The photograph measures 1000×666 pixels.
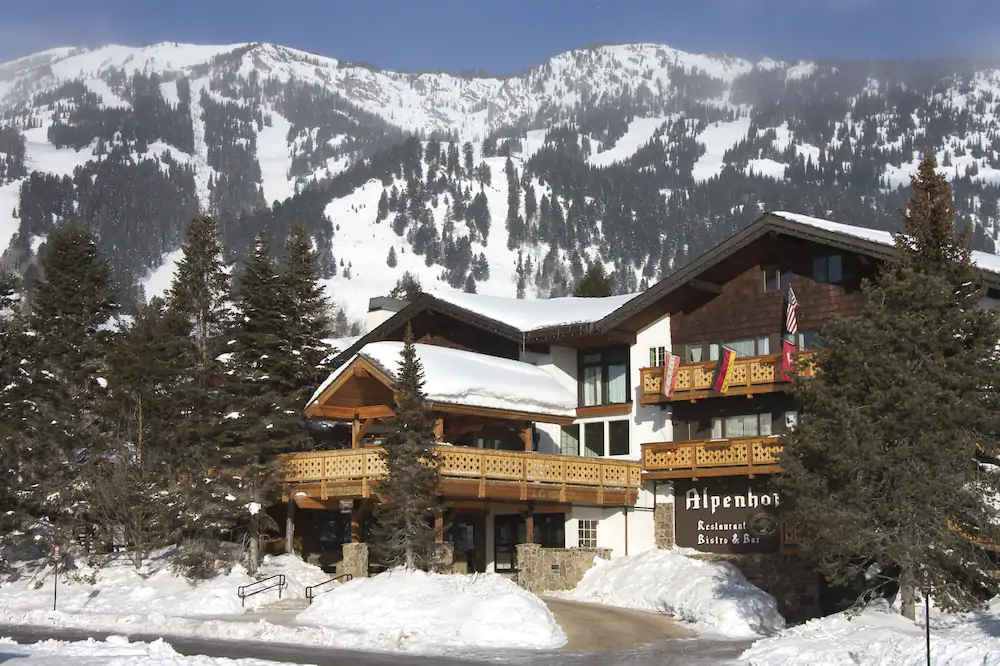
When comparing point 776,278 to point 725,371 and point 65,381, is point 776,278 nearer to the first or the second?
point 725,371

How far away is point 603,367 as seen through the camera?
43.2 m

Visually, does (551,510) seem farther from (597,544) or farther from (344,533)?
(344,533)

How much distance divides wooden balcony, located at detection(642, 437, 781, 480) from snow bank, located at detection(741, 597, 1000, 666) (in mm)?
9993

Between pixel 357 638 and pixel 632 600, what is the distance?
10.8 metres

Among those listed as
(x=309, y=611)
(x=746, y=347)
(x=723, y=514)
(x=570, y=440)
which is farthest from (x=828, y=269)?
(x=309, y=611)

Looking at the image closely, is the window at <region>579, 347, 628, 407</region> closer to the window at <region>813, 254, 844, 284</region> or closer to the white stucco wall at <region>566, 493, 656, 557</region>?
the white stucco wall at <region>566, 493, 656, 557</region>

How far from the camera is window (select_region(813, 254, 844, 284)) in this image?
37.8 meters

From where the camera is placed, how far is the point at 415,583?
3136cm

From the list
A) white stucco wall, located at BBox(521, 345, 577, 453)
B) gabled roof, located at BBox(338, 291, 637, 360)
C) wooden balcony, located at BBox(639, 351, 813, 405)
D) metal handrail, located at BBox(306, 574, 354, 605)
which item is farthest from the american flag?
metal handrail, located at BBox(306, 574, 354, 605)

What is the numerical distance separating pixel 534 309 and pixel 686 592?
1429cm

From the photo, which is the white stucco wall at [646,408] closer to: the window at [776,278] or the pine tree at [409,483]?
the window at [776,278]

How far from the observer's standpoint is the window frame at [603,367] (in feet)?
140

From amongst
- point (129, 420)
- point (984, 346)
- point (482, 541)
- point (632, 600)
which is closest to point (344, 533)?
point (482, 541)

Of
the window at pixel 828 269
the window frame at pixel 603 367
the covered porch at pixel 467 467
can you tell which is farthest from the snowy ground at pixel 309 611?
the window at pixel 828 269
